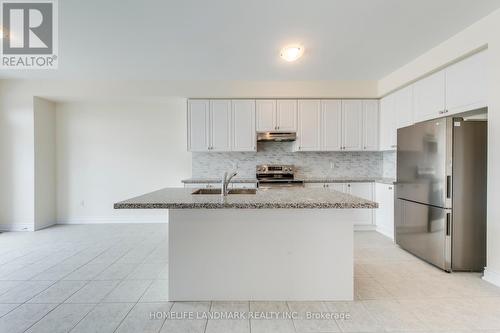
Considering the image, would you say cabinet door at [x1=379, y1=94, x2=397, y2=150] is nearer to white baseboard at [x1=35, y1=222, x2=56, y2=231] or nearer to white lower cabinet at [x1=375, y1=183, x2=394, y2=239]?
white lower cabinet at [x1=375, y1=183, x2=394, y2=239]

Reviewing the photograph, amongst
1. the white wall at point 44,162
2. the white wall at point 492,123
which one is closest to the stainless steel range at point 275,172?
the white wall at point 492,123

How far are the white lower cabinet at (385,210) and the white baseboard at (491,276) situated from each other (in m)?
1.34

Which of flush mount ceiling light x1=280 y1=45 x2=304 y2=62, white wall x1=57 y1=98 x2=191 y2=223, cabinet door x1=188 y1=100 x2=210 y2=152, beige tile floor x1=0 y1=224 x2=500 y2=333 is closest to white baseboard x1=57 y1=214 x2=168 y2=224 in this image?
white wall x1=57 y1=98 x2=191 y2=223

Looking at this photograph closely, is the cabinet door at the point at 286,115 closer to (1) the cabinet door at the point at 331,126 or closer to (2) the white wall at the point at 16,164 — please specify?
(1) the cabinet door at the point at 331,126

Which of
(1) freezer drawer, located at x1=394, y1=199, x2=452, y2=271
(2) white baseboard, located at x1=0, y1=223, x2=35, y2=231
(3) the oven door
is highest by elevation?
(3) the oven door

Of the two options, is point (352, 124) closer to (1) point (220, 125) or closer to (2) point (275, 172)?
(2) point (275, 172)

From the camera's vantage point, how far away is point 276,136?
13.8 feet

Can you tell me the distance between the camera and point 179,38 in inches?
106

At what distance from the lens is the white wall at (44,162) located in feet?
13.7

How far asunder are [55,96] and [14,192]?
177 centimetres

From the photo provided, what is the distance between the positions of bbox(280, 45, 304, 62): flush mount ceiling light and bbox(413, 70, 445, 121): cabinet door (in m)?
1.71

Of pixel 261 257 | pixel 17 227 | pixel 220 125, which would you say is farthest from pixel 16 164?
pixel 261 257

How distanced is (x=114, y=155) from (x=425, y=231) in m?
5.14

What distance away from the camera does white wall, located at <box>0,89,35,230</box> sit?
4086mm
